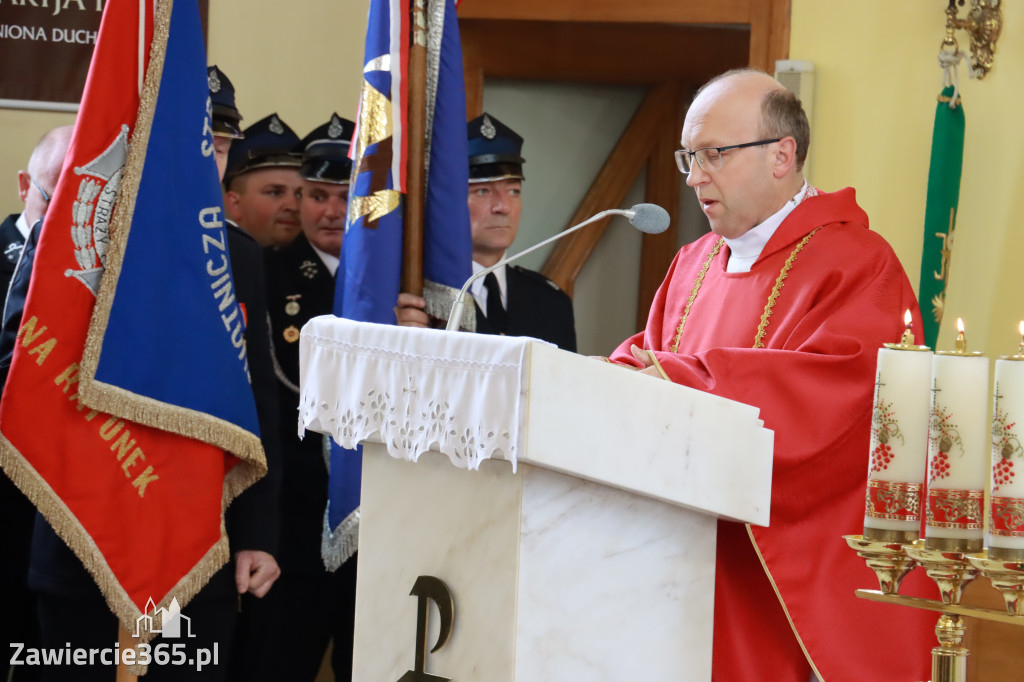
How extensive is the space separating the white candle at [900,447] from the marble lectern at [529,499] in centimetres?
26

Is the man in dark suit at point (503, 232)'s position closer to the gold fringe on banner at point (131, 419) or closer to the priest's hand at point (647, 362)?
the gold fringe on banner at point (131, 419)

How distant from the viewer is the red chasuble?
1.88 meters

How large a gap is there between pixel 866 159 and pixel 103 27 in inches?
89.8

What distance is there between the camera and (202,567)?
2.59 metres

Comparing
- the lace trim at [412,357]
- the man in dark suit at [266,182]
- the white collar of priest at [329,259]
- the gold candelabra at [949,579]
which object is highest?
the man in dark suit at [266,182]

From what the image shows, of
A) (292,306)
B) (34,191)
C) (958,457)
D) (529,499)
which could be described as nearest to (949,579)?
(958,457)

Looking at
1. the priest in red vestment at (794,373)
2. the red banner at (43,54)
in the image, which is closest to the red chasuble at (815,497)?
the priest in red vestment at (794,373)

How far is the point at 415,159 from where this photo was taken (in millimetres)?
2971

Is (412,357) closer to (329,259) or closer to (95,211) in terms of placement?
(95,211)

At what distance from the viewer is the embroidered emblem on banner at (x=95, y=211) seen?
99.4 inches

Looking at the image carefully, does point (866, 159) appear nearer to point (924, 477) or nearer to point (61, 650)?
point (924, 477)

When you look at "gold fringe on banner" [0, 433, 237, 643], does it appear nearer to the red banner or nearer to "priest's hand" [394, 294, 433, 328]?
"priest's hand" [394, 294, 433, 328]

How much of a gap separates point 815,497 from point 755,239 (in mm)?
623

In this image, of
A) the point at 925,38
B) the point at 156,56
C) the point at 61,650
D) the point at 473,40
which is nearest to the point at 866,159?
the point at 925,38
